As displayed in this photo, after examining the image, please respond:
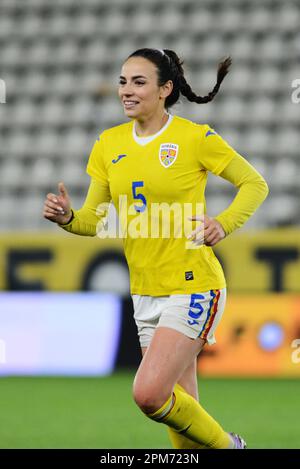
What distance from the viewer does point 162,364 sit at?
422 centimetres

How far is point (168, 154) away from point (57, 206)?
517mm

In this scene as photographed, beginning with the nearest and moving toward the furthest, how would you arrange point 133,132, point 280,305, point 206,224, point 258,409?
point 206,224, point 133,132, point 258,409, point 280,305

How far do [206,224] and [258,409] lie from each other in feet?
12.4

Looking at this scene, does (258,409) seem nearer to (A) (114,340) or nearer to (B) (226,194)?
(A) (114,340)

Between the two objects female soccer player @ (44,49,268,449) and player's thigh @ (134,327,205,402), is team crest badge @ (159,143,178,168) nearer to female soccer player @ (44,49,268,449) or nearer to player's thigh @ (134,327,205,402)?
female soccer player @ (44,49,268,449)

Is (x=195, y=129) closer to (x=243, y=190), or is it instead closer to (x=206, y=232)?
(x=243, y=190)

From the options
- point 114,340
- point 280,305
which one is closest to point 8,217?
point 114,340

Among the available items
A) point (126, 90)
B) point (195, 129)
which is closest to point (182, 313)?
point (195, 129)

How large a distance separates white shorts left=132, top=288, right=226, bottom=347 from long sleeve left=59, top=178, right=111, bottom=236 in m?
0.39

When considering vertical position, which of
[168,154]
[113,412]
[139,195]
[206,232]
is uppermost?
[168,154]

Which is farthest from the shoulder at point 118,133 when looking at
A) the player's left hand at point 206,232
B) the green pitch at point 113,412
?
the green pitch at point 113,412

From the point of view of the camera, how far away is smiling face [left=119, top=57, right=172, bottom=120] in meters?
4.48

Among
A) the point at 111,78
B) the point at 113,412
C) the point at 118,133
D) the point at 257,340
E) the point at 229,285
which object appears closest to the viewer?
the point at 118,133

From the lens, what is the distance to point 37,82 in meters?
15.2
